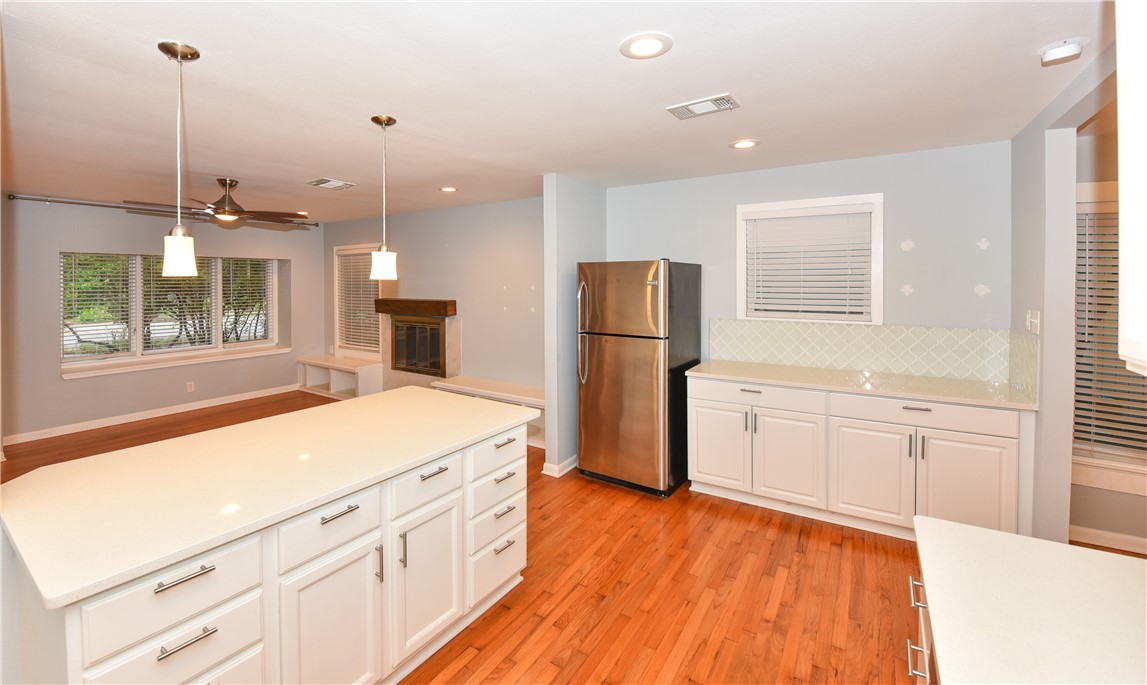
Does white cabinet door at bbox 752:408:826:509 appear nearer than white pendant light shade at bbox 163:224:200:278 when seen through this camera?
No

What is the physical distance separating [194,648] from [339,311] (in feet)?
21.3

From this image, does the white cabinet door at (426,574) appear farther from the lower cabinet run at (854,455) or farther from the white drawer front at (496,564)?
the lower cabinet run at (854,455)

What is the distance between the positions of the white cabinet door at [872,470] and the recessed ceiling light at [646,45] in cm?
239

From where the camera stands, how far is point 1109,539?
296 centimetres

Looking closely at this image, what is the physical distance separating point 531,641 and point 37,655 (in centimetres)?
158

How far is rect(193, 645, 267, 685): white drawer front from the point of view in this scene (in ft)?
4.70

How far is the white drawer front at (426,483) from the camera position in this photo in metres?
1.94

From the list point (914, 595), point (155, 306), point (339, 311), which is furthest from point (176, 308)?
point (914, 595)

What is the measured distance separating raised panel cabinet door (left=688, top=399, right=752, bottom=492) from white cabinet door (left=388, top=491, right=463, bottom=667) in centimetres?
202

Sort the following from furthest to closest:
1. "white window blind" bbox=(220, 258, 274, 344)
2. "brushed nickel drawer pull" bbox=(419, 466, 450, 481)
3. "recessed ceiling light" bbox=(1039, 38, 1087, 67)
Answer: "white window blind" bbox=(220, 258, 274, 344) < "brushed nickel drawer pull" bbox=(419, 466, 450, 481) < "recessed ceiling light" bbox=(1039, 38, 1087, 67)

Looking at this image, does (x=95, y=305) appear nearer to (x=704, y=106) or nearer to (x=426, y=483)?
(x=426, y=483)

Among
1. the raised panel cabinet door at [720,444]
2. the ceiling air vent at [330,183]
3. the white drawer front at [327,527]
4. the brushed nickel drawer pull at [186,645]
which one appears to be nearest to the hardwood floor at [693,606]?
the raised panel cabinet door at [720,444]

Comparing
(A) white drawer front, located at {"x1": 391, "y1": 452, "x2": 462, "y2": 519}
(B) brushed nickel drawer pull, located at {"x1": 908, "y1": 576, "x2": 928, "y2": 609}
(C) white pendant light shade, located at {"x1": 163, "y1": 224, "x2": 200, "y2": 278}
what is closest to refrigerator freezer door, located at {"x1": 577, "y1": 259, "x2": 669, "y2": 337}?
(A) white drawer front, located at {"x1": 391, "y1": 452, "x2": 462, "y2": 519}

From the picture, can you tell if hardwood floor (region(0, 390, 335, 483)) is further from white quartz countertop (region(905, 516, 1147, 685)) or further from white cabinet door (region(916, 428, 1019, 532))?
white cabinet door (region(916, 428, 1019, 532))
